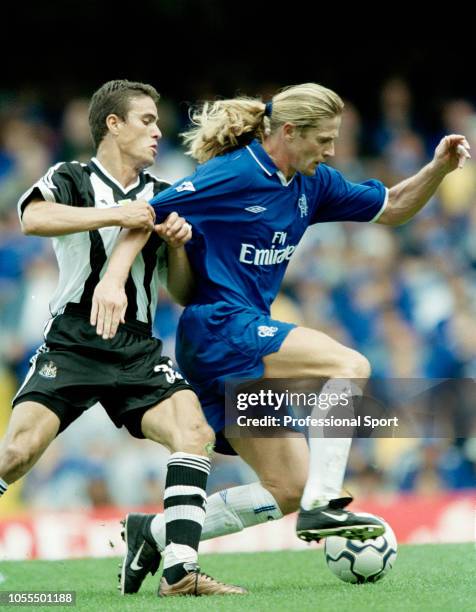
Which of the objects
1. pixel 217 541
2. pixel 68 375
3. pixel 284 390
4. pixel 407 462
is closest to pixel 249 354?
pixel 284 390

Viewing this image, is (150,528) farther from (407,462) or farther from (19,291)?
(19,291)

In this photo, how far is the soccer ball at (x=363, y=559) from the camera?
6066 mm

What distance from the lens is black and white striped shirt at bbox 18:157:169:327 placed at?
607 cm

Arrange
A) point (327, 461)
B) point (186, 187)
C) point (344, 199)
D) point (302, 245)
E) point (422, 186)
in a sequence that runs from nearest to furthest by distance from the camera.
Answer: point (327, 461), point (186, 187), point (344, 199), point (422, 186), point (302, 245)

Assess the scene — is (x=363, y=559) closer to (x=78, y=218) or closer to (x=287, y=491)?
(x=287, y=491)

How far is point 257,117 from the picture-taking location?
20.9 feet

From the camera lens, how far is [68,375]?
591 cm

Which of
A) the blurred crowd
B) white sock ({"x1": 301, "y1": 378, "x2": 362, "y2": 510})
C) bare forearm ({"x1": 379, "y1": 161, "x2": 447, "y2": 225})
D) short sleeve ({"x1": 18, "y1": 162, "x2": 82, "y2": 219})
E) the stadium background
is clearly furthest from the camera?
the blurred crowd

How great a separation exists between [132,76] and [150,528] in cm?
1000

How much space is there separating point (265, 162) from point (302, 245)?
6859 millimetres

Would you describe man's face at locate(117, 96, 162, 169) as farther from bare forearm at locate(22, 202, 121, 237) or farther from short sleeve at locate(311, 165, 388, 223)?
short sleeve at locate(311, 165, 388, 223)

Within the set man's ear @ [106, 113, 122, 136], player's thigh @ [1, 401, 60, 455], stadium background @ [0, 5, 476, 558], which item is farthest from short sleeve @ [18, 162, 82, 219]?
stadium background @ [0, 5, 476, 558]

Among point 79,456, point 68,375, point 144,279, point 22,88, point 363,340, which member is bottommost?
point 68,375

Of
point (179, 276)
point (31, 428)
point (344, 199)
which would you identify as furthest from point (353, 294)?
point (31, 428)
